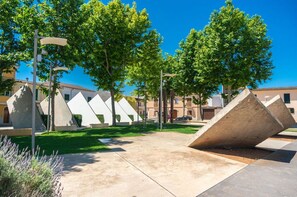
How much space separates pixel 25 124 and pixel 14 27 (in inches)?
348

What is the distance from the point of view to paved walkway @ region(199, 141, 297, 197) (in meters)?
4.33

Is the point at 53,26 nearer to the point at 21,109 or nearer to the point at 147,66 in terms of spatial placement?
the point at 21,109

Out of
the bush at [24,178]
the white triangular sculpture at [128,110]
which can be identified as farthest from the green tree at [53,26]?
the white triangular sculpture at [128,110]

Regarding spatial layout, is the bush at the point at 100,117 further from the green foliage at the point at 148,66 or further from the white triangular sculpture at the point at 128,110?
the white triangular sculpture at the point at 128,110

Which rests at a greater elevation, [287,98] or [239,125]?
[287,98]

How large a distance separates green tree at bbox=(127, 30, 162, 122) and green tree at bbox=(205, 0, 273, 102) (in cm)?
716

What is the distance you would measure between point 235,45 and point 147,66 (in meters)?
11.5

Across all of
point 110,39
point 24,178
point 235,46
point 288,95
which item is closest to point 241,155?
point 24,178

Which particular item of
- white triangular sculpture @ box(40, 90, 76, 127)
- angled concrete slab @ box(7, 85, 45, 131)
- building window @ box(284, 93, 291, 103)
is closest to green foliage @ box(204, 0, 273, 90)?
white triangular sculpture @ box(40, 90, 76, 127)

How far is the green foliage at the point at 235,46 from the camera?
66.3 ft

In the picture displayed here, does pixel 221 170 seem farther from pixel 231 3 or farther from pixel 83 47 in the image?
pixel 231 3

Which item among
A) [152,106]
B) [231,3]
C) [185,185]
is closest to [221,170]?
[185,185]

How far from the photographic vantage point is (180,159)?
7.53 metres

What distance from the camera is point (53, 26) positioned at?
57.1 feet
